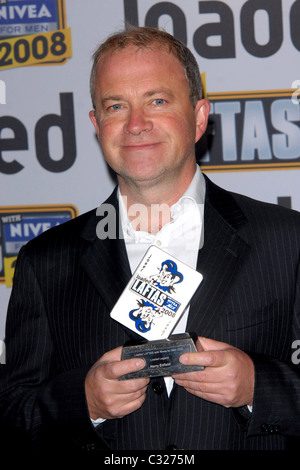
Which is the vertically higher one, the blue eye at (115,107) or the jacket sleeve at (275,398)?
the blue eye at (115,107)

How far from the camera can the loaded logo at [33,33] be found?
295cm

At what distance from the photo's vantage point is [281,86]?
2.85 m

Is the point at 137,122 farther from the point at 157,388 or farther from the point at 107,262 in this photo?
the point at 157,388

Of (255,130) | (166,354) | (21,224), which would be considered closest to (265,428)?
(166,354)

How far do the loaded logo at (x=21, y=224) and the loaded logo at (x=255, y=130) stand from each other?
0.80 m

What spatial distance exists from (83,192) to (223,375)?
62.0 inches

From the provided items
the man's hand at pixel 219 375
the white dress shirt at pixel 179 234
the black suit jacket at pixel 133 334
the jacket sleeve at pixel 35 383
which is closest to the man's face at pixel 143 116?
the white dress shirt at pixel 179 234

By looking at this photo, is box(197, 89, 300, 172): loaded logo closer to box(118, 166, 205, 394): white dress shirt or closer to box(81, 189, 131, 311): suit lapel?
box(118, 166, 205, 394): white dress shirt

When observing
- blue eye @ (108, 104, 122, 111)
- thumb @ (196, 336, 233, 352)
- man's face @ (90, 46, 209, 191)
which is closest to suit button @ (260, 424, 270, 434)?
thumb @ (196, 336, 233, 352)

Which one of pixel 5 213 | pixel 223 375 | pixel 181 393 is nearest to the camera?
pixel 223 375

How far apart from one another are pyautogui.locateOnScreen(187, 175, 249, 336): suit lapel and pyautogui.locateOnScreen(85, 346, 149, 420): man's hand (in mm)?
295

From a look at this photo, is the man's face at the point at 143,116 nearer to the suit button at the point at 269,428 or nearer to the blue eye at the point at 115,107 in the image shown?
the blue eye at the point at 115,107
